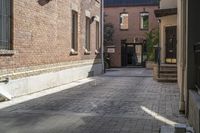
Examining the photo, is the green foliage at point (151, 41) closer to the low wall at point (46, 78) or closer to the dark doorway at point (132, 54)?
the dark doorway at point (132, 54)

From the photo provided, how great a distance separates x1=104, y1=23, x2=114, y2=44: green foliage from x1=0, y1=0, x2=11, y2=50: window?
26067 mm

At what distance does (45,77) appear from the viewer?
15.5m

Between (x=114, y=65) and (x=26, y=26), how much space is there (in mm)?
26229

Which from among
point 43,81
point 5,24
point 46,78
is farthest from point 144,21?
point 5,24

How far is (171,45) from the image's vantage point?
22.8m

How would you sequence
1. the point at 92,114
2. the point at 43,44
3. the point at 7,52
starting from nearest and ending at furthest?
the point at 92,114, the point at 7,52, the point at 43,44

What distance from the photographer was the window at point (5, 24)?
40.2 ft

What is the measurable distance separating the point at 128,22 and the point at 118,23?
3.33 ft

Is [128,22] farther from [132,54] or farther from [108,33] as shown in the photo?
[132,54]

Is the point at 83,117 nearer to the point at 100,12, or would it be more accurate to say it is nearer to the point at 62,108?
the point at 62,108

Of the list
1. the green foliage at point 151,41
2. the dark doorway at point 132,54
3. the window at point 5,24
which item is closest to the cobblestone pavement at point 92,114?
the window at point 5,24

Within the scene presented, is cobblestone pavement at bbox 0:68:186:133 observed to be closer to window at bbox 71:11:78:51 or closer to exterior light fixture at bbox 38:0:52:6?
exterior light fixture at bbox 38:0:52:6

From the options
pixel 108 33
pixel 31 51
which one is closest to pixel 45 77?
pixel 31 51

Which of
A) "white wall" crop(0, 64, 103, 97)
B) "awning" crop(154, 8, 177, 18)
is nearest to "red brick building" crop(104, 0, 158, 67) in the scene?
"awning" crop(154, 8, 177, 18)
